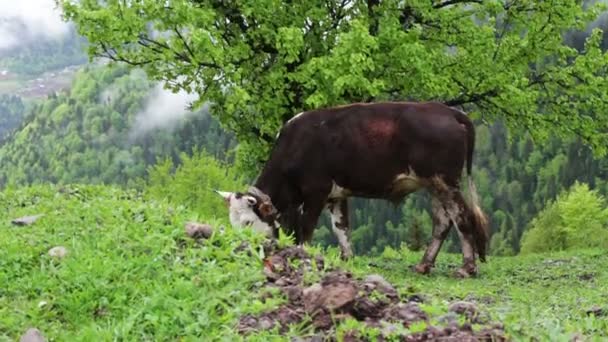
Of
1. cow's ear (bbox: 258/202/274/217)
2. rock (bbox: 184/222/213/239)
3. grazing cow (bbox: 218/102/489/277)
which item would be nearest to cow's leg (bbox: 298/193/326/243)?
grazing cow (bbox: 218/102/489/277)

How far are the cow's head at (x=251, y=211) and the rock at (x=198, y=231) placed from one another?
731 centimetres

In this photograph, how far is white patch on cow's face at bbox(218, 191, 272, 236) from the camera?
16047 mm

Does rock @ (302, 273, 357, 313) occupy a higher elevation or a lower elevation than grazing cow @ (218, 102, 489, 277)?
higher

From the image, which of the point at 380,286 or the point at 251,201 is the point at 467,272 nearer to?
the point at 251,201

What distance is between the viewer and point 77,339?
6410mm

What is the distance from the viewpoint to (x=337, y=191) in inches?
672

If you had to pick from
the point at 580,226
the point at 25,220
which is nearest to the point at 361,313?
the point at 25,220

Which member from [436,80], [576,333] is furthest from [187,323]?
[436,80]

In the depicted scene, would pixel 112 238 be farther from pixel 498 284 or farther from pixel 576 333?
pixel 498 284

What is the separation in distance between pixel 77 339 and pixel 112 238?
2.22 meters

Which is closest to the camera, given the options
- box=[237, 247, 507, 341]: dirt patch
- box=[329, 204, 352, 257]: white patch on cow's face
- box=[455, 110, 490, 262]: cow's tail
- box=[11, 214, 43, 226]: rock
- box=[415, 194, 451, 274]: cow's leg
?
box=[237, 247, 507, 341]: dirt patch

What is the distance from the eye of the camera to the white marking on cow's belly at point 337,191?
17.0 meters

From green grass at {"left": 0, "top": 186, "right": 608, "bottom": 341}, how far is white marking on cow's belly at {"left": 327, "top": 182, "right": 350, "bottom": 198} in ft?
22.4

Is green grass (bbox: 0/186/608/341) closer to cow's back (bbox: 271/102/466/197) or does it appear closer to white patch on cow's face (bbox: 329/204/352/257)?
cow's back (bbox: 271/102/466/197)
